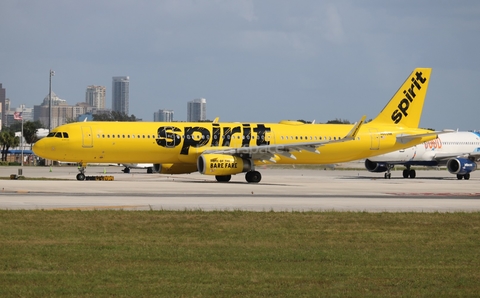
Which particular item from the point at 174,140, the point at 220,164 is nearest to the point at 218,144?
the point at 174,140

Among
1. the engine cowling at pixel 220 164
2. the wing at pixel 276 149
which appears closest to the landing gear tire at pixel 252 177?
the engine cowling at pixel 220 164

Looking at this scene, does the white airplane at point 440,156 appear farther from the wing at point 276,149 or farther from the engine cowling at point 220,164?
the engine cowling at point 220,164

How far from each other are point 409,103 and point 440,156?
11.9 meters

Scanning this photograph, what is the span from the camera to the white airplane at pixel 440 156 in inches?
2539

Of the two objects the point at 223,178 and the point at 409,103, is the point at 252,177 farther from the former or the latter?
the point at 409,103

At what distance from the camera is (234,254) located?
17625mm

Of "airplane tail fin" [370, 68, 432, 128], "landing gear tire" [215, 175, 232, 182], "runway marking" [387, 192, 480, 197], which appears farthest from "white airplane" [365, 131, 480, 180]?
"runway marking" [387, 192, 480, 197]

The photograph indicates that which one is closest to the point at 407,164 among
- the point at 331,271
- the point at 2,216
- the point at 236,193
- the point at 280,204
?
the point at 236,193

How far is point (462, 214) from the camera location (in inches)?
1089

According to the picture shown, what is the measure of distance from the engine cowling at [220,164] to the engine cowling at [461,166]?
71.8 feet

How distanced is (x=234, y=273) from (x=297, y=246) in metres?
4.12

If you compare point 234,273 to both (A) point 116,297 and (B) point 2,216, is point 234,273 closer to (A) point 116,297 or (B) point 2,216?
(A) point 116,297

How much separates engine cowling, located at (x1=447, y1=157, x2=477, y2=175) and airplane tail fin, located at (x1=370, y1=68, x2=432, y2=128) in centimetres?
784

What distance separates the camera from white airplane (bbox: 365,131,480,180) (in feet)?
212
